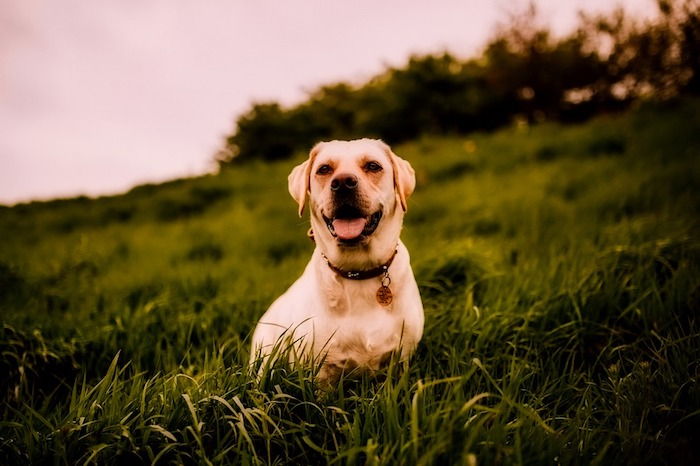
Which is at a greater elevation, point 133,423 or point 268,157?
point 268,157

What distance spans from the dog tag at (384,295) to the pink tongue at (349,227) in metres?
0.34

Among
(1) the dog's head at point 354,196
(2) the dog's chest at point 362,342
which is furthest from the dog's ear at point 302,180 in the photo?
(2) the dog's chest at point 362,342

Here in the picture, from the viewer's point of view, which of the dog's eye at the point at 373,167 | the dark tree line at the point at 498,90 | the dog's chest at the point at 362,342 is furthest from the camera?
the dark tree line at the point at 498,90

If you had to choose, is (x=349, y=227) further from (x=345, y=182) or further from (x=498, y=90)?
(x=498, y=90)

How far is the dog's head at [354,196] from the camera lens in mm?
2174

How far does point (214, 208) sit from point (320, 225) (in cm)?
568

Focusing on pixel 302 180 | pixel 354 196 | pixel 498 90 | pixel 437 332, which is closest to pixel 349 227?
pixel 354 196

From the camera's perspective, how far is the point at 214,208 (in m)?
7.46

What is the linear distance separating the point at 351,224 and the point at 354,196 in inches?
6.2

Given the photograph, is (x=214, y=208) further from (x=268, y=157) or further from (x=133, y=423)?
(x=268, y=157)

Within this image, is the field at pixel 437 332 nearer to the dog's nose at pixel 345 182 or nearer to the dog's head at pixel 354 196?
the dog's head at pixel 354 196

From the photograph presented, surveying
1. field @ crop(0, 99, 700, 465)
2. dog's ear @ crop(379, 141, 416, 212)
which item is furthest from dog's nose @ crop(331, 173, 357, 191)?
field @ crop(0, 99, 700, 465)

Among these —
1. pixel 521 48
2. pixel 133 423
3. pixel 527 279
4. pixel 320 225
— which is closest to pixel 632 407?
pixel 527 279

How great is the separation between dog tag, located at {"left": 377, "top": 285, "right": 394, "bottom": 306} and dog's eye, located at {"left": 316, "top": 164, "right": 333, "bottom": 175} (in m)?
0.78
